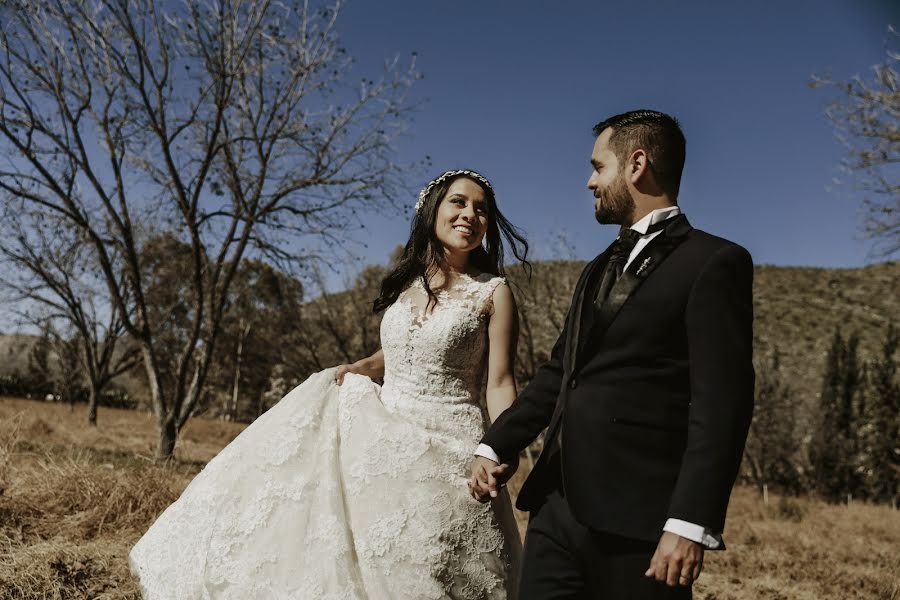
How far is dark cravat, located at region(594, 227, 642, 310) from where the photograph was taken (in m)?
2.14

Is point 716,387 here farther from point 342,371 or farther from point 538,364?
point 538,364

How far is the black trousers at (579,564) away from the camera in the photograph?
188 centimetres

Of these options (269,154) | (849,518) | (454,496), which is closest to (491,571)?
(454,496)

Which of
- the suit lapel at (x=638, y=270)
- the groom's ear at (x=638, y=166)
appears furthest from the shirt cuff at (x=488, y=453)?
the groom's ear at (x=638, y=166)

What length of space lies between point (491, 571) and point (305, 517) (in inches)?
31.2

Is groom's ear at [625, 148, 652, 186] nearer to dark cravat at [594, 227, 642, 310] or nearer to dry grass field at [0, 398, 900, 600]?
dark cravat at [594, 227, 642, 310]

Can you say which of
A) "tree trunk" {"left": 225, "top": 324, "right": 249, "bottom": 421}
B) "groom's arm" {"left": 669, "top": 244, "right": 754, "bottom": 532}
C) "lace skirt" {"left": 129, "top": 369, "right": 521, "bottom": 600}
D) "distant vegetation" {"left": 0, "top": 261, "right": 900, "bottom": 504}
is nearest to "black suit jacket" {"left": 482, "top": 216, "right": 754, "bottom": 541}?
"groom's arm" {"left": 669, "top": 244, "right": 754, "bottom": 532}

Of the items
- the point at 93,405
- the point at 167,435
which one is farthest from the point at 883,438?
the point at 93,405

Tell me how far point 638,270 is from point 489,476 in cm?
89

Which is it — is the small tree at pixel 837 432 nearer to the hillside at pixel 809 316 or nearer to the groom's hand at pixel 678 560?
the hillside at pixel 809 316

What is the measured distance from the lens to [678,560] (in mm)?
1714

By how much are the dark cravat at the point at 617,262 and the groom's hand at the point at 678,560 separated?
28.4 inches

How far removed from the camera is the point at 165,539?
304 cm

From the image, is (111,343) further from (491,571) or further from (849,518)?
(491,571)
